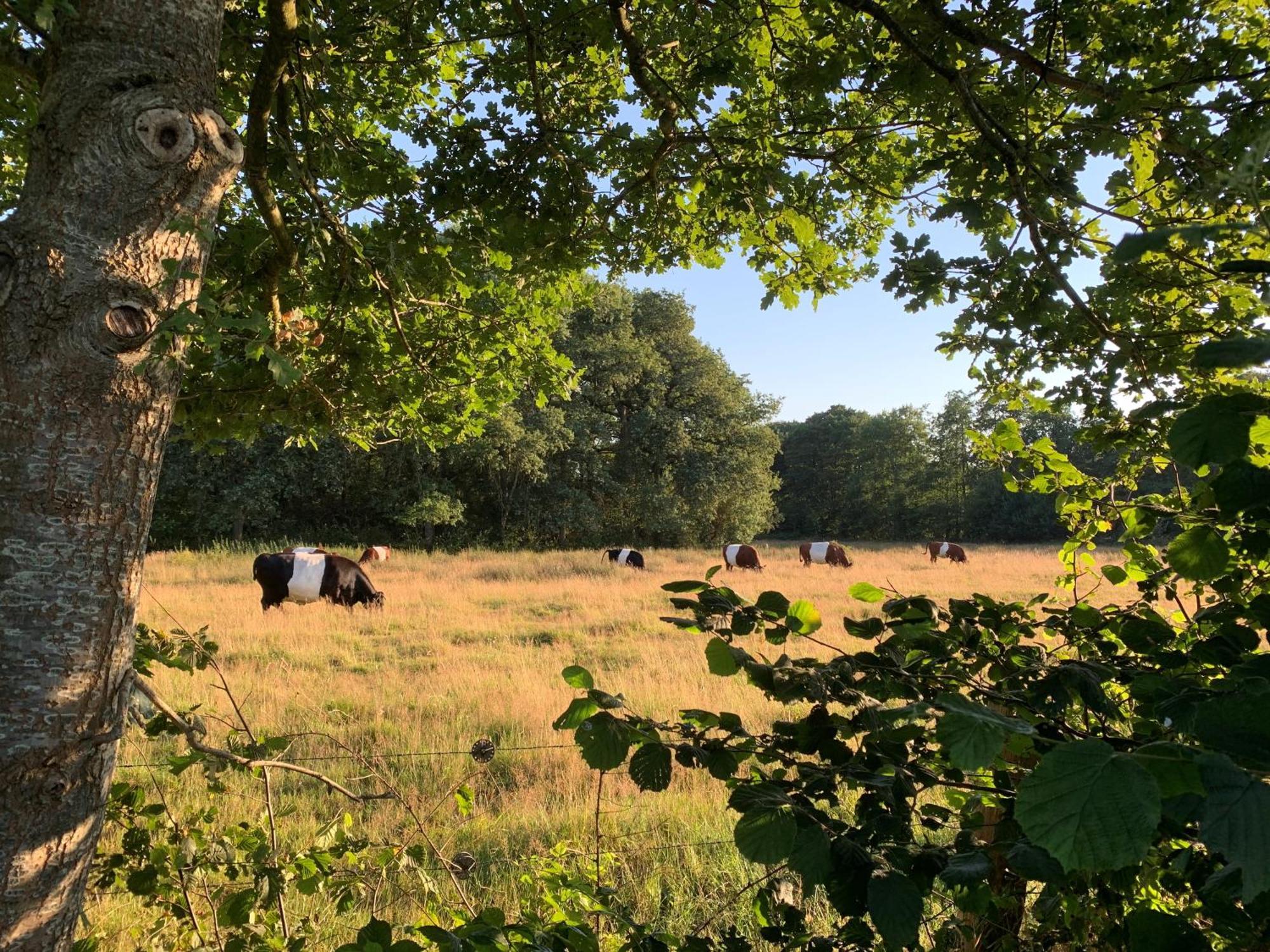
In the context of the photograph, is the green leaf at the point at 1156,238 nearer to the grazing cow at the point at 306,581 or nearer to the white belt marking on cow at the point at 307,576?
the grazing cow at the point at 306,581


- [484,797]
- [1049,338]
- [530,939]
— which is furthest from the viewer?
[484,797]

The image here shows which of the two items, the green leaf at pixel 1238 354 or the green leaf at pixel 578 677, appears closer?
the green leaf at pixel 1238 354

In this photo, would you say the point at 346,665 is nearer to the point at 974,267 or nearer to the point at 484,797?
the point at 484,797

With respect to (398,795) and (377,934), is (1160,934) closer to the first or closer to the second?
(377,934)

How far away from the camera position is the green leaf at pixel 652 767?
1.20 metres

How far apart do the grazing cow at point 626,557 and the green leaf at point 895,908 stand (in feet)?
68.2

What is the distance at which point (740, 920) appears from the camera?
335cm

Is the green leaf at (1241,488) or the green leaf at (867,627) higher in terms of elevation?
the green leaf at (1241,488)

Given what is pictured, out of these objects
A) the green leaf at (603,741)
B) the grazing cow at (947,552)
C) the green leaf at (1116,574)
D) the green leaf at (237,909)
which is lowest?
the green leaf at (237,909)

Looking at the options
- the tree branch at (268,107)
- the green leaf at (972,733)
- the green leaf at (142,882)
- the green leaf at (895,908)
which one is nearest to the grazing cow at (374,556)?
the tree branch at (268,107)

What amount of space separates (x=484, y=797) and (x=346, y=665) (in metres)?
4.91

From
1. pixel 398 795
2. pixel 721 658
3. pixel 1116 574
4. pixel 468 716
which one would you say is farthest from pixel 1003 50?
pixel 468 716

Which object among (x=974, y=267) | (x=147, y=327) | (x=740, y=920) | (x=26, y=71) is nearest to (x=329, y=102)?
(x=26, y=71)

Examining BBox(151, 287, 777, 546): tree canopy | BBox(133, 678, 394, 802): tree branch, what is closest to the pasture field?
BBox(133, 678, 394, 802): tree branch
